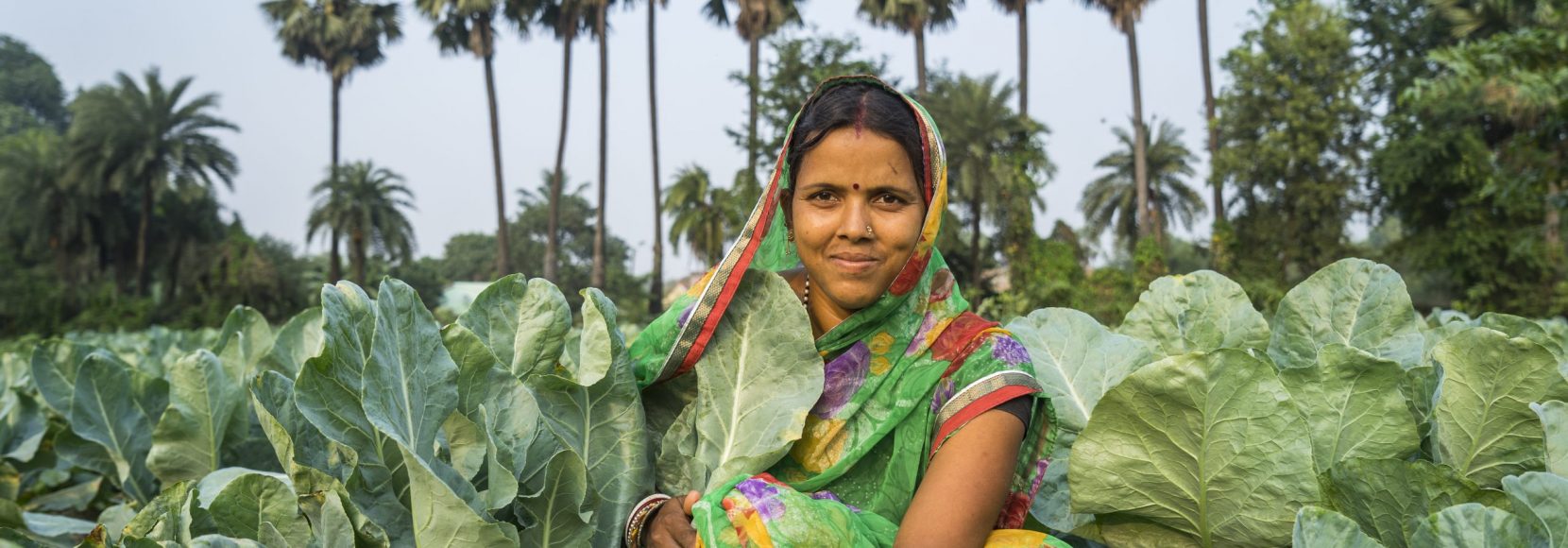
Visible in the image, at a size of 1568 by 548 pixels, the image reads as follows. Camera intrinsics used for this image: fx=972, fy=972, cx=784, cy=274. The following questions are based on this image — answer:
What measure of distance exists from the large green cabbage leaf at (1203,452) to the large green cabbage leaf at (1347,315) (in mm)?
416

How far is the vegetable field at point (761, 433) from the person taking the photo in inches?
37.1

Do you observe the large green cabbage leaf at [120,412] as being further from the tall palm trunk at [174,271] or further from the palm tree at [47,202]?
the tall palm trunk at [174,271]

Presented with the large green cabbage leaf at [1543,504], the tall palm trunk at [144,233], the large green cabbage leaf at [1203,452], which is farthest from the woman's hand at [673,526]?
the tall palm trunk at [144,233]

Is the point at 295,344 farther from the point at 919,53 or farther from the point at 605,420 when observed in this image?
the point at 919,53

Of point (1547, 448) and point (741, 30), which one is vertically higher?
point (741, 30)

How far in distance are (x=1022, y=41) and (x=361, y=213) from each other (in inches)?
1049

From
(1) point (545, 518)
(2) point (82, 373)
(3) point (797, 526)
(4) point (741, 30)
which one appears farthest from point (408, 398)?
(4) point (741, 30)

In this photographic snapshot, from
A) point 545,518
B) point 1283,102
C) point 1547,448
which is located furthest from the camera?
point 1283,102

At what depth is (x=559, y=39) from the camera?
30.6m

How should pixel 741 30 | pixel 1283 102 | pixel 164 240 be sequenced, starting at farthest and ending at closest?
1. pixel 164 240
2. pixel 741 30
3. pixel 1283 102

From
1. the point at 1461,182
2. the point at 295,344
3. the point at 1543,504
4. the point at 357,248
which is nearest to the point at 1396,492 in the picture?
the point at 1543,504

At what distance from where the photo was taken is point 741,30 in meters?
29.7

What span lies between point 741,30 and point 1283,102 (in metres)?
15.2

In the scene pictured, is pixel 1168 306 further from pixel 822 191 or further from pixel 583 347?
pixel 583 347
